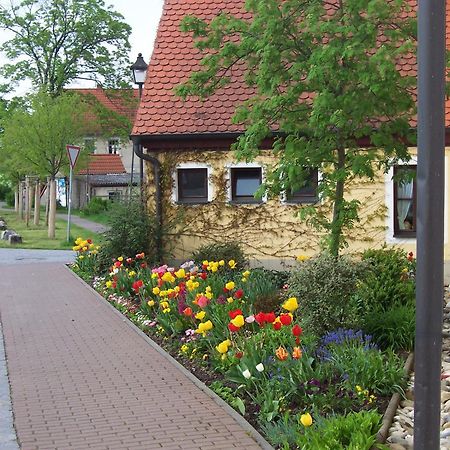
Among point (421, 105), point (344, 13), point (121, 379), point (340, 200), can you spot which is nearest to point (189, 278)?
point (340, 200)

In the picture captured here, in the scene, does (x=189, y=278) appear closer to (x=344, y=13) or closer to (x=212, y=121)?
(x=344, y=13)

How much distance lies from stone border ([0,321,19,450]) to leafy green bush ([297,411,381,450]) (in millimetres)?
2284

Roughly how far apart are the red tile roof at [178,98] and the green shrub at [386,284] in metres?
6.37

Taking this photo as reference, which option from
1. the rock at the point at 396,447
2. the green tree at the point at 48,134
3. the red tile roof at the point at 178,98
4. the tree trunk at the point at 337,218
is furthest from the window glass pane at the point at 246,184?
the green tree at the point at 48,134

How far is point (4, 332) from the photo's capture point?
1130cm

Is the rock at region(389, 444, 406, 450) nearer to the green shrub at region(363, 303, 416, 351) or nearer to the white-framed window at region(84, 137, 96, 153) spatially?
the green shrub at region(363, 303, 416, 351)

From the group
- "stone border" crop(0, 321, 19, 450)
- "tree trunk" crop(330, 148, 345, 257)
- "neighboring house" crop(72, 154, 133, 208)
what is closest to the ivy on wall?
"tree trunk" crop(330, 148, 345, 257)

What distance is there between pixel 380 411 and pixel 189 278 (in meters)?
5.51

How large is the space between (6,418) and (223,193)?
423 inches

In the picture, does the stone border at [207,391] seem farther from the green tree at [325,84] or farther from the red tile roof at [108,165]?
the red tile roof at [108,165]

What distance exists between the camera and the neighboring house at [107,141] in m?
36.1

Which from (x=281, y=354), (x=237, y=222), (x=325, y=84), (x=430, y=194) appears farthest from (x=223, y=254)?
(x=430, y=194)

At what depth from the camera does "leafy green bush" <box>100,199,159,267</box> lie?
16516mm

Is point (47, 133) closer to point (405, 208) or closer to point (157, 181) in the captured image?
point (157, 181)
